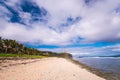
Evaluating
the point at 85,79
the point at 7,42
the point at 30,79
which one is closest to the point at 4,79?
the point at 30,79

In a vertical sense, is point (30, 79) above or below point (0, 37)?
below

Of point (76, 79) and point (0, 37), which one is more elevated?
point (0, 37)

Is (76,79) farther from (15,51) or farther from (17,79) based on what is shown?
(15,51)

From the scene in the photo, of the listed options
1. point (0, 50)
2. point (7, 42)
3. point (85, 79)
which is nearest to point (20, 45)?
point (7, 42)

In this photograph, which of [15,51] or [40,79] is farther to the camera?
[15,51]

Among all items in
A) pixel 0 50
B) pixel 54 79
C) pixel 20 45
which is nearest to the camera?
pixel 54 79

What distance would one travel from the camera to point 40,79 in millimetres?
13789

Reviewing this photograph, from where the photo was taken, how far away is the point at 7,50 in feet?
246

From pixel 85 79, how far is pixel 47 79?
403 centimetres

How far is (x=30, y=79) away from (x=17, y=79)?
113cm

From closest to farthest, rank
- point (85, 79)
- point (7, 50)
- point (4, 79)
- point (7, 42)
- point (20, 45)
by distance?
point (4, 79) → point (85, 79) → point (7, 50) → point (7, 42) → point (20, 45)

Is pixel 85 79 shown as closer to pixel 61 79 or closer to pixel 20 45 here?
pixel 61 79

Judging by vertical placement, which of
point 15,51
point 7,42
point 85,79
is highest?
point 7,42

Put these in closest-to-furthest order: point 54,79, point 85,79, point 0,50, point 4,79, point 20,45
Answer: point 4,79
point 54,79
point 85,79
point 0,50
point 20,45
